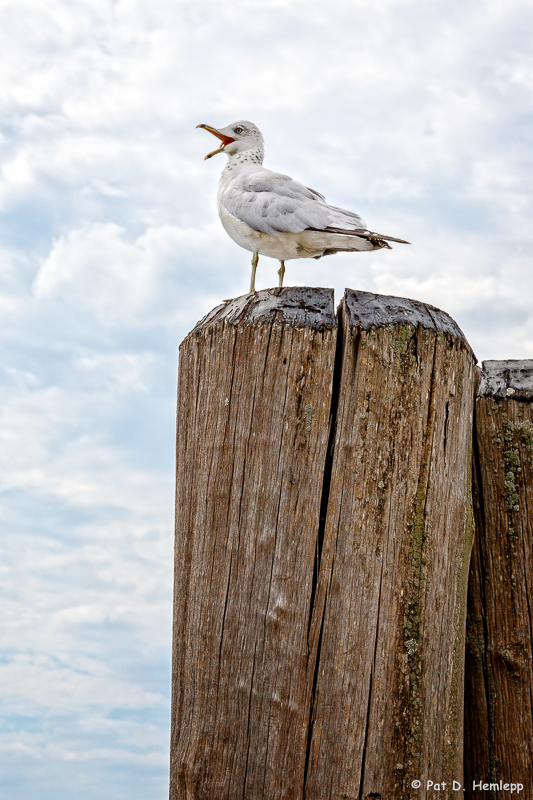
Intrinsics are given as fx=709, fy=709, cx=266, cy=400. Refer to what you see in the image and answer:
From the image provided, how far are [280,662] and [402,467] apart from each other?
29.5 inches

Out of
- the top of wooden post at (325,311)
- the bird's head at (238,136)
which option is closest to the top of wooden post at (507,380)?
the top of wooden post at (325,311)

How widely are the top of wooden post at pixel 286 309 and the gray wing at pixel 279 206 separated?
169 cm

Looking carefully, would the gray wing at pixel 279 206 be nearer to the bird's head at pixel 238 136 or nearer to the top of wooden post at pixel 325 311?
the bird's head at pixel 238 136

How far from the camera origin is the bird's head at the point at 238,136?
18.4ft

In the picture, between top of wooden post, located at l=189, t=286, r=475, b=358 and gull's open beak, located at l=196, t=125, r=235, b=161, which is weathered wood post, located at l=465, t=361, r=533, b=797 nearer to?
top of wooden post, located at l=189, t=286, r=475, b=358

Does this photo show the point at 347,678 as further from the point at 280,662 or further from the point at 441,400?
the point at 441,400

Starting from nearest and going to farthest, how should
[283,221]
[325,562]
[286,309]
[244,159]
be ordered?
1. [325,562]
2. [286,309]
3. [283,221]
4. [244,159]

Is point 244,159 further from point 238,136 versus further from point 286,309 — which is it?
point 286,309

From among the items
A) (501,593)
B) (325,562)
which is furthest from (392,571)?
(501,593)

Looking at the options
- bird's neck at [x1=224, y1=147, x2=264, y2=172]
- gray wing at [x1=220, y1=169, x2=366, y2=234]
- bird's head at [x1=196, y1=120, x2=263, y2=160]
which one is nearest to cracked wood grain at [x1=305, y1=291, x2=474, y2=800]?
gray wing at [x1=220, y1=169, x2=366, y2=234]

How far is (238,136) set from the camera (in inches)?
221

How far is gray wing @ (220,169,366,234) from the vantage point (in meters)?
4.23

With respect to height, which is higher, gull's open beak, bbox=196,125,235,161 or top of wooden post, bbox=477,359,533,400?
gull's open beak, bbox=196,125,235,161

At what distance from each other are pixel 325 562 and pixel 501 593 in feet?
2.67
